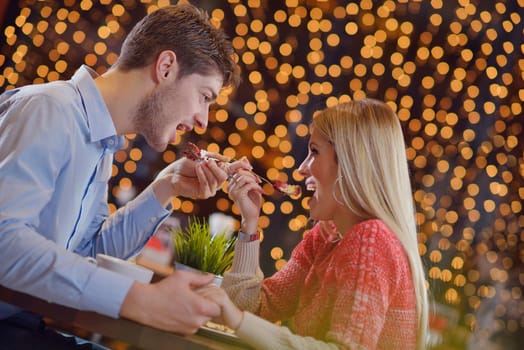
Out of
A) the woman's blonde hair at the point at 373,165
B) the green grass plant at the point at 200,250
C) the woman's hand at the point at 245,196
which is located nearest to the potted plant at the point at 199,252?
the green grass plant at the point at 200,250

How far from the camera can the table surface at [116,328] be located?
0.85 meters

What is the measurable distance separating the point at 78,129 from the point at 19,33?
199cm

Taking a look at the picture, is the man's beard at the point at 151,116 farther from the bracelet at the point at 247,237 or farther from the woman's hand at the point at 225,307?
the woman's hand at the point at 225,307

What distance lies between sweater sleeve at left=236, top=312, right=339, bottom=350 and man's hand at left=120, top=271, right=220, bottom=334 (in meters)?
0.11

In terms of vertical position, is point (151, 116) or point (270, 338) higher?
point (151, 116)

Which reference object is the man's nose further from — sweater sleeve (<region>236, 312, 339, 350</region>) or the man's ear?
sweater sleeve (<region>236, 312, 339, 350</region>)

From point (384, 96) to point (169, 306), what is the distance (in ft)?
7.82

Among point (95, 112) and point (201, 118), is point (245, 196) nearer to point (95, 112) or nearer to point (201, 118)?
point (201, 118)

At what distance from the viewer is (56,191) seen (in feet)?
3.99

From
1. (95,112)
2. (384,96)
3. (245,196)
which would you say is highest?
(384,96)

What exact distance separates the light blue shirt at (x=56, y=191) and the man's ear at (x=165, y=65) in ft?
0.56

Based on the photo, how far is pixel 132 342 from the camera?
2.77ft

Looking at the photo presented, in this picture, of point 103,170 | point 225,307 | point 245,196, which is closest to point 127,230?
point 103,170

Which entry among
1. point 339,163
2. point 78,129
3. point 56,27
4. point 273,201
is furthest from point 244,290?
point 56,27
